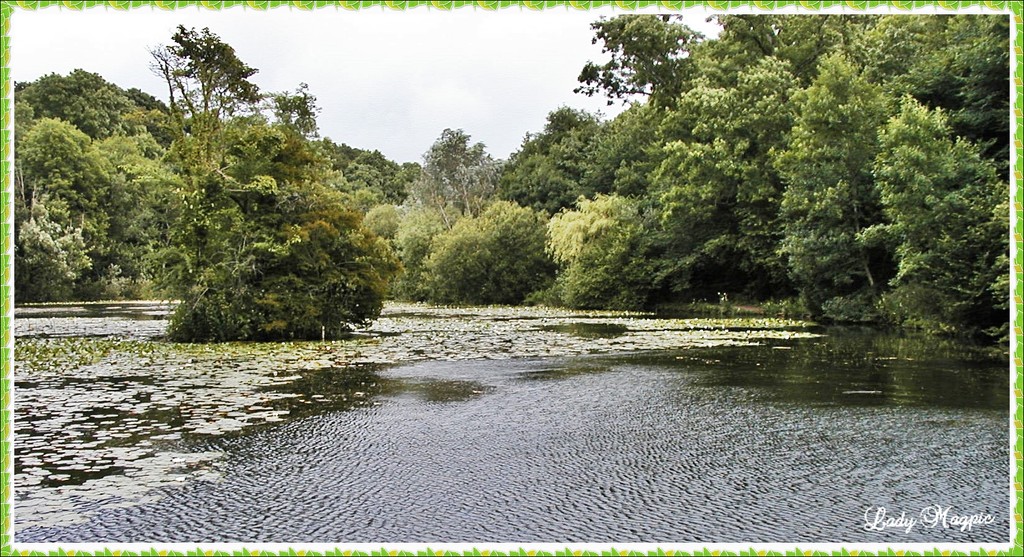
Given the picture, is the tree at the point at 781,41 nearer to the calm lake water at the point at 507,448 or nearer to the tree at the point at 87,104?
the calm lake water at the point at 507,448

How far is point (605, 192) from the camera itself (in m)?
44.3

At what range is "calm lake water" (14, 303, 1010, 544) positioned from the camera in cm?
547

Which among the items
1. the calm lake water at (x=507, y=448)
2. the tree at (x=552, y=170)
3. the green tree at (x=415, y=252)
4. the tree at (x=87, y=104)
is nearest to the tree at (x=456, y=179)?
the tree at (x=552, y=170)

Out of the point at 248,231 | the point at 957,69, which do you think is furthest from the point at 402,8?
the point at 957,69

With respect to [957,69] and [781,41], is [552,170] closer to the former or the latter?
[781,41]

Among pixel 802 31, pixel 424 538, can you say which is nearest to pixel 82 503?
pixel 424 538

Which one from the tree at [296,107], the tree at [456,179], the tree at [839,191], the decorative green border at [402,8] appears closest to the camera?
the decorative green border at [402,8]

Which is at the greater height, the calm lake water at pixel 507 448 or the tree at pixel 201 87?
the tree at pixel 201 87

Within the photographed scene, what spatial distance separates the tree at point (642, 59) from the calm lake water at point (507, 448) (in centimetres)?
2274

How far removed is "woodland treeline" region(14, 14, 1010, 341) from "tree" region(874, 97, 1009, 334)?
0.08 metres

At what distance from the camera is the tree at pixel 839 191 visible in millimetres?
25406

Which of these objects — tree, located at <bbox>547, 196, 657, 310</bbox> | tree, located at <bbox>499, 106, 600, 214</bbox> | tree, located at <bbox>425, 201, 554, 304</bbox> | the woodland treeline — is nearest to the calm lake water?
the woodland treeline

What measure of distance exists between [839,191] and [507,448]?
20.8 metres

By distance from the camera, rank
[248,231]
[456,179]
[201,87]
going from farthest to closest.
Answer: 1. [456,179]
2. [201,87]
3. [248,231]
